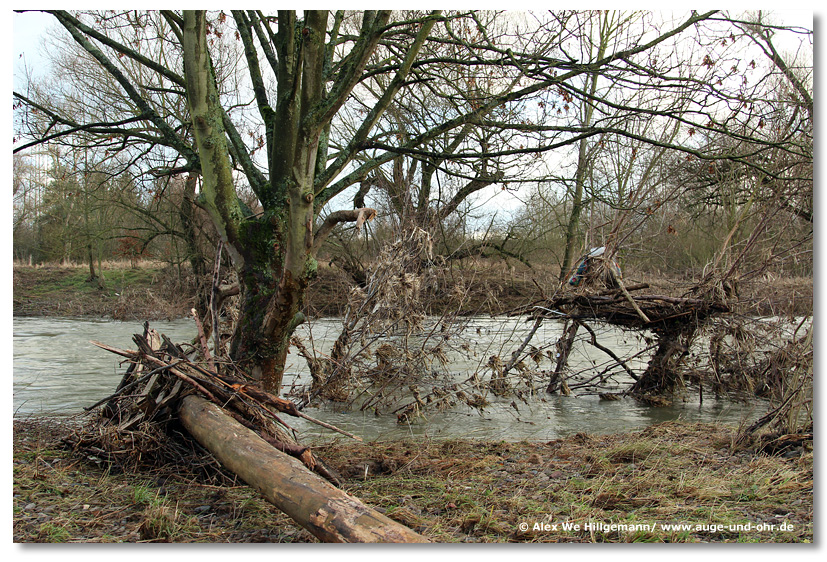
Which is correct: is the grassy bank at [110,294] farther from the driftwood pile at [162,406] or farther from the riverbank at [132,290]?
the driftwood pile at [162,406]

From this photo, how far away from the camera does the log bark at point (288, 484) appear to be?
268 centimetres

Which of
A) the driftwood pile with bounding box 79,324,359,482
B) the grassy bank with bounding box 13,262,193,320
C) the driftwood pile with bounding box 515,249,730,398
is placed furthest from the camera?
→ the grassy bank with bounding box 13,262,193,320

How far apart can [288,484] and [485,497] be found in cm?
138

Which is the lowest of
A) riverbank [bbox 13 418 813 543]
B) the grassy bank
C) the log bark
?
riverbank [bbox 13 418 813 543]

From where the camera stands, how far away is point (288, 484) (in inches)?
124

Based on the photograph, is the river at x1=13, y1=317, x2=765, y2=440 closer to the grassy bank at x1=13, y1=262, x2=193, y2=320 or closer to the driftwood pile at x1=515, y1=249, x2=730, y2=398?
the driftwood pile at x1=515, y1=249, x2=730, y2=398

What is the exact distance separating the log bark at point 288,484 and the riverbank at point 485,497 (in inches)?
10.7

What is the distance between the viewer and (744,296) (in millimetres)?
7688

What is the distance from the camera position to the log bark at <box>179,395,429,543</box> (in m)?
2.68

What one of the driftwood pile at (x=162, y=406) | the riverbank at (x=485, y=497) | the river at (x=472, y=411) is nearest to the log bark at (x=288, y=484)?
the driftwood pile at (x=162, y=406)

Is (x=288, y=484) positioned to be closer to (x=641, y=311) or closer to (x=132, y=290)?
(x=641, y=311)

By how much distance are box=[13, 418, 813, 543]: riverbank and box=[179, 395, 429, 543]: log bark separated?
273mm

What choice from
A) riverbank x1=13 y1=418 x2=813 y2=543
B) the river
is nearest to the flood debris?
riverbank x1=13 y1=418 x2=813 y2=543
